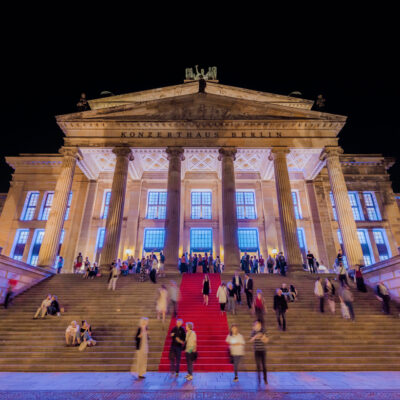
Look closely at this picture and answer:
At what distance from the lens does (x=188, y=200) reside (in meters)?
26.5

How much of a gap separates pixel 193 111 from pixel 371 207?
2014 centimetres

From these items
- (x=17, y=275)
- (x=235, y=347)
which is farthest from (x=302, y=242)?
(x=17, y=275)

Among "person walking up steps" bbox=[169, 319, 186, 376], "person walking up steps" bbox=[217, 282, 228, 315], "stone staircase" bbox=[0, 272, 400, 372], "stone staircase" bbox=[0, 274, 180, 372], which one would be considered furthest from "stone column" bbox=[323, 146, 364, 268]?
"person walking up steps" bbox=[169, 319, 186, 376]

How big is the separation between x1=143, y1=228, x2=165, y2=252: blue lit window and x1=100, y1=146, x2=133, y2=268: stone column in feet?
21.6

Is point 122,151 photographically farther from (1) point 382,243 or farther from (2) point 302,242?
(1) point 382,243

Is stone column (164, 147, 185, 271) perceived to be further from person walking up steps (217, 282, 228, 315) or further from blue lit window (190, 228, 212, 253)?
blue lit window (190, 228, 212, 253)

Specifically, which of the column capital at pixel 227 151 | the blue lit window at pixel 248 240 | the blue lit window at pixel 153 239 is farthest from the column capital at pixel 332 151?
the blue lit window at pixel 153 239

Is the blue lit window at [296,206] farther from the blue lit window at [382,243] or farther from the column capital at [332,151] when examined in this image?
the blue lit window at [382,243]

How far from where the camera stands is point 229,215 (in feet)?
61.7

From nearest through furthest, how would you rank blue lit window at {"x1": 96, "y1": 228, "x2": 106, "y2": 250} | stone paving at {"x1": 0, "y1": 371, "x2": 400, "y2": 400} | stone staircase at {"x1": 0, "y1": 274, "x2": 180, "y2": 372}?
stone paving at {"x1": 0, "y1": 371, "x2": 400, "y2": 400} → stone staircase at {"x1": 0, "y1": 274, "x2": 180, "y2": 372} → blue lit window at {"x1": 96, "y1": 228, "x2": 106, "y2": 250}

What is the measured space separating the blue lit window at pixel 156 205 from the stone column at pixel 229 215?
8498 millimetres

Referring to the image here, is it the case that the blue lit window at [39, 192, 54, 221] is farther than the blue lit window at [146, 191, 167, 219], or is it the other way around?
the blue lit window at [146, 191, 167, 219]

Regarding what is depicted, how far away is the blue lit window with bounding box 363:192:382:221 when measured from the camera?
1005 inches

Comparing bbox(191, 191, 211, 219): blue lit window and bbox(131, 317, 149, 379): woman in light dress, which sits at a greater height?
bbox(191, 191, 211, 219): blue lit window
